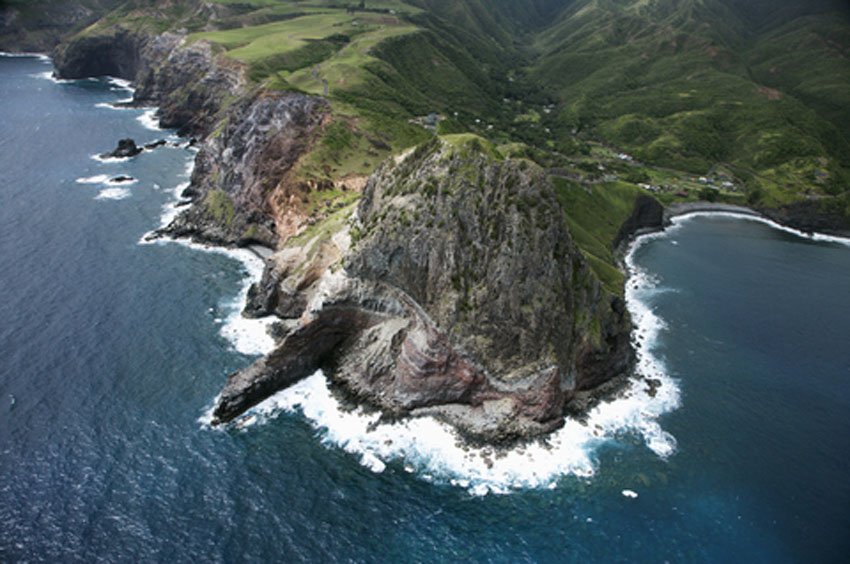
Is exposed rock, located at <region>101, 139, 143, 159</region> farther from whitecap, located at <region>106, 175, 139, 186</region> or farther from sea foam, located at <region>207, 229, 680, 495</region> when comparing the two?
sea foam, located at <region>207, 229, 680, 495</region>

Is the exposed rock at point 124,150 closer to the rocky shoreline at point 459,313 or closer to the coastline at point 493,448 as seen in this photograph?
the rocky shoreline at point 459,313

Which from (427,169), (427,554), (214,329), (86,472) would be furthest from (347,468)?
(427,169)

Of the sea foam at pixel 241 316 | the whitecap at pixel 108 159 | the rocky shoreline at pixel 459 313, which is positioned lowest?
the whitecap at pixel 108 159

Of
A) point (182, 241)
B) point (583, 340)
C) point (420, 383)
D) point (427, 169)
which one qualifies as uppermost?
point (427, 169)

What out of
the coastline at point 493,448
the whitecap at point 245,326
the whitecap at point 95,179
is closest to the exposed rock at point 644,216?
the coastline at point 493,448

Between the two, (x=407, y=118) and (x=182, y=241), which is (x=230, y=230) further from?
(x=407, y=118)

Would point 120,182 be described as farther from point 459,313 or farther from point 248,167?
point 459,313

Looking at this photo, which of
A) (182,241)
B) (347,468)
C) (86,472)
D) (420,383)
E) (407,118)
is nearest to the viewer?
(86,472)
